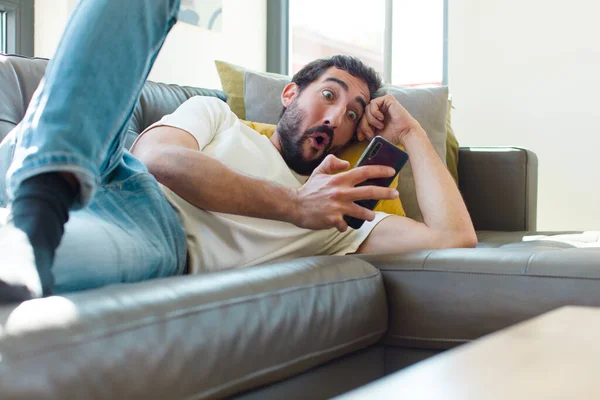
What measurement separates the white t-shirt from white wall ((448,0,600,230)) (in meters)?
1.78

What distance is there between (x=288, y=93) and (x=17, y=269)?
1162 millimetres

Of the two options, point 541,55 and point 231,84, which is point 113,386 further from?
A: point 541,55

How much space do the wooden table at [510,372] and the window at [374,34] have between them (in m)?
2.95

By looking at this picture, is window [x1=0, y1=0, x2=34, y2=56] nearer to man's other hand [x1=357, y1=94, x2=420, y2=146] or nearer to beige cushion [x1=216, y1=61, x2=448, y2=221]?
beige cushion [x1=216, y1=61, x2=448, y2=221]

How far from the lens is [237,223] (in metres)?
1.30

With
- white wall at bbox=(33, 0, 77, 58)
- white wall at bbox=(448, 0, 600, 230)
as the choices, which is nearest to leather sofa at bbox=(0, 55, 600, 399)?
white wall at bbox=(33, 0, 77, 58)

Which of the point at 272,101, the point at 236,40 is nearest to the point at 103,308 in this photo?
the point at 272,101

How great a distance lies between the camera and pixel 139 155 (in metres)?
1.32

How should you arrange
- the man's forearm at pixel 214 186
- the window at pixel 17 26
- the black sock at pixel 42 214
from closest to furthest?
the black sock at pixel 42 214
the man's forearm at pixel 214 186
the window at pixel 17 26

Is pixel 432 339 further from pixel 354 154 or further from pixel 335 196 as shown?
pixel 354 154

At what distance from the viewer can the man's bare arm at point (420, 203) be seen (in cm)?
147

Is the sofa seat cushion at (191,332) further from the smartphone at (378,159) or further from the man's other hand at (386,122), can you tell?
the man's other hand at (386,122)

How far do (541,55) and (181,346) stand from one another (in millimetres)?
2729

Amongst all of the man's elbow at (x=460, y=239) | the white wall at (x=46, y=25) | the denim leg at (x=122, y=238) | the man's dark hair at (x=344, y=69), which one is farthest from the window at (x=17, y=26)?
the man's elbow at (x=460, y=239)
